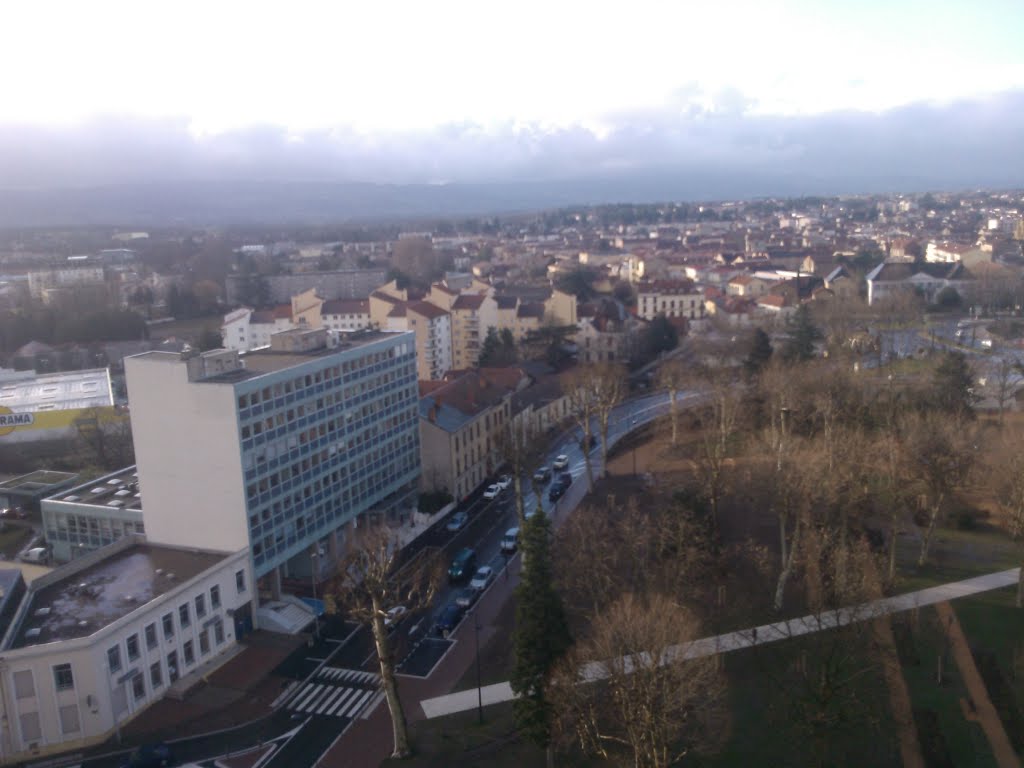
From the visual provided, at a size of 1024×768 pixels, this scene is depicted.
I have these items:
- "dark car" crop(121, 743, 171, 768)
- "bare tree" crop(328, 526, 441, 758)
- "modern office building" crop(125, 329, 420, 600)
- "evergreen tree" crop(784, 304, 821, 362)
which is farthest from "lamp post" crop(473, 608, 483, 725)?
"evergreen tree" crop(784, 304, 821, 362)

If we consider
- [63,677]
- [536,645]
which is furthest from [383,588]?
[63,677]

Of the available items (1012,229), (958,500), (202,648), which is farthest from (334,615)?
(1012,229)

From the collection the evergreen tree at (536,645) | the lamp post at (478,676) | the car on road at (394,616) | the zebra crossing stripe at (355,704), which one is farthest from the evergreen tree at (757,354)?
the zebra crossing stripe at (355,704)

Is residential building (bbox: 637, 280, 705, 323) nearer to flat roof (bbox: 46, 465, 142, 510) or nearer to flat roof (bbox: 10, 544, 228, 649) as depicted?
flat roof (bbox: 46, 465, 142, 510)

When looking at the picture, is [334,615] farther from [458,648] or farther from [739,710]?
[739,710]

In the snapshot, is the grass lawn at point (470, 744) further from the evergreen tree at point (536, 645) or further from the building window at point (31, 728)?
the building window at point (31, 728)
